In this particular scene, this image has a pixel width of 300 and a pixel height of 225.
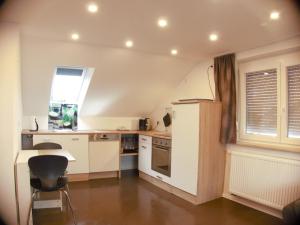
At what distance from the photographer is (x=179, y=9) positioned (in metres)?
2.34

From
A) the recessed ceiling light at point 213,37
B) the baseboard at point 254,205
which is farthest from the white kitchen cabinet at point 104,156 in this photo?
the recessed ceiling light at point 213,37

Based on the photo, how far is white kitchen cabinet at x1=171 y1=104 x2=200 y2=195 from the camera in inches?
141

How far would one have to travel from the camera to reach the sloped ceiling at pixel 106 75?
3.71 meters

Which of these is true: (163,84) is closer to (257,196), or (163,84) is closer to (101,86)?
(101,86)

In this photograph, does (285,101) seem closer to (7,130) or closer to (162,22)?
(162,22)

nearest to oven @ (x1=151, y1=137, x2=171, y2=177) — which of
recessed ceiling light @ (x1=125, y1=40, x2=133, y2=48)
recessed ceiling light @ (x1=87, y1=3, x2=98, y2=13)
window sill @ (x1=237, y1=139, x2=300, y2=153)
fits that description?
window sill @ (x1=237, y1=139, x2=300, y2=153)

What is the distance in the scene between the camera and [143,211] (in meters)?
3.29

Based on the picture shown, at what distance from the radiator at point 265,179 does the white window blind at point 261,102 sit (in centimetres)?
42

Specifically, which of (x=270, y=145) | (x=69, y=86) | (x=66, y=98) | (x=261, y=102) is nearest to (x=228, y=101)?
(x=261, y=102)

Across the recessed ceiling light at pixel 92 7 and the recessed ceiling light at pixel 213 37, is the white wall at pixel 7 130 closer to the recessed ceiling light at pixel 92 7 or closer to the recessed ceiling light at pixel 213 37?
the recessed ceiling light at pixel 92 7

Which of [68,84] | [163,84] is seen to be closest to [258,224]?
[163,84]

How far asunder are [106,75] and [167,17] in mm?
2020

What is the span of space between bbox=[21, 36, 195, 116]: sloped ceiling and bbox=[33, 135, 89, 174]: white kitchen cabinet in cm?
68

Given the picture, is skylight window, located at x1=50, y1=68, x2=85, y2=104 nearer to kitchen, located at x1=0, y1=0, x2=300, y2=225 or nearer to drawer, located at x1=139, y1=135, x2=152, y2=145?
kitchen, located at x1=0, y1=0, x2=300, y2=225
